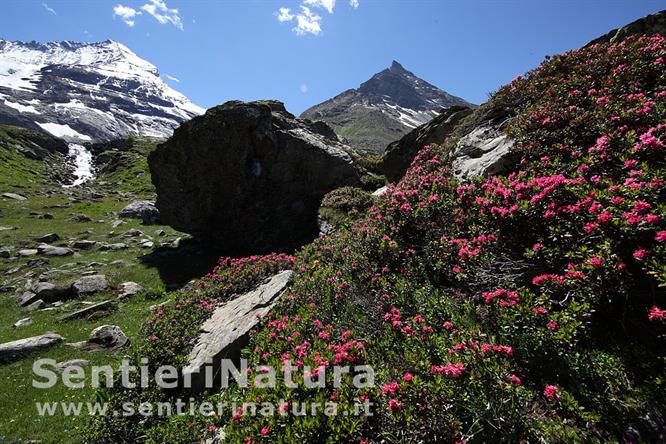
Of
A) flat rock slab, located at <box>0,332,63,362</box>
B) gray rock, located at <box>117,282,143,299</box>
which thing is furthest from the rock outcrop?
gray rock, located at <box>117,282,143,299</box>

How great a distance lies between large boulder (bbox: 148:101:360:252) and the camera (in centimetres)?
2811

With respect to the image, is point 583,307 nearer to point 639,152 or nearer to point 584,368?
point 584,368

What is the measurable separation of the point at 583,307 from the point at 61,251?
114 ft

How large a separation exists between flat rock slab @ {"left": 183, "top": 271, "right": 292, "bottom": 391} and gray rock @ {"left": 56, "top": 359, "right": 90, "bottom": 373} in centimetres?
507

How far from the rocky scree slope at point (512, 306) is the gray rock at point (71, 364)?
3.90 metres

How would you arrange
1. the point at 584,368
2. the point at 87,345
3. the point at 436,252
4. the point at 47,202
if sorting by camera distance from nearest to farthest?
1. the point at 584,368
2. the point at 436,252
3. the point at 87,345
4. the point at 47,202

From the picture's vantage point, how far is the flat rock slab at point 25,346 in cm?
1265

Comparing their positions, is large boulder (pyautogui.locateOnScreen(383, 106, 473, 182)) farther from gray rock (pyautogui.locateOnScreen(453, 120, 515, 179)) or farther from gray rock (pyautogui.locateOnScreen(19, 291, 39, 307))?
gray rock (pyautogui.locateOnScreen(19, 291, 39, 307))

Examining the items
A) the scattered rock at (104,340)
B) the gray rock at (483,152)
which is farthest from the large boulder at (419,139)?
the scattered rock at (104,340)

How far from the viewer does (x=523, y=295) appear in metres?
5.36

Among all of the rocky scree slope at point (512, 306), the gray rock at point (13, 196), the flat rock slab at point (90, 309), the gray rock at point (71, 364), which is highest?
the gray rock at point (13, 196)

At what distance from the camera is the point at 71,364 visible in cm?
1223

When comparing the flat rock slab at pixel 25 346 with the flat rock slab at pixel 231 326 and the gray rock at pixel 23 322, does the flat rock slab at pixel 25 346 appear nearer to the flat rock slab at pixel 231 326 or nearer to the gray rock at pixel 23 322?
the gray rock at pixel 23 322

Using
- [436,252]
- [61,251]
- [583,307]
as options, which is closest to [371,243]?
[436,252]
